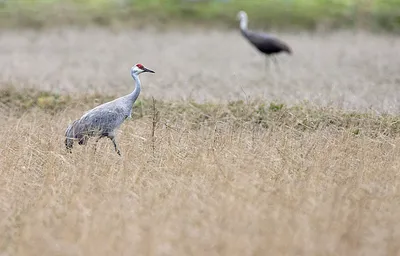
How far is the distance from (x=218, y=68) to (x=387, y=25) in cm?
830

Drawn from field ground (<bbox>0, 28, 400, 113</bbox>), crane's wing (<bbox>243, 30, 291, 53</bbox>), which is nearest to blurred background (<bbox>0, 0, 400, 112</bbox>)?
field ground (<bbox>0, 28, 400, 113</bbox>)

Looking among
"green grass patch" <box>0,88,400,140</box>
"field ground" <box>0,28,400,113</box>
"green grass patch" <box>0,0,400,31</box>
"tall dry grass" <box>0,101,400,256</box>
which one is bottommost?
"green grass patch" <box>0,0,400,31</box>

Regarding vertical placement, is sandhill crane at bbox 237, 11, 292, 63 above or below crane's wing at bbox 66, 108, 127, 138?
below

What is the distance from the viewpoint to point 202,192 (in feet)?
20.8

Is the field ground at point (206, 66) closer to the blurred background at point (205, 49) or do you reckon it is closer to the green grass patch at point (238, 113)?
the blurred background at point (205, 49)

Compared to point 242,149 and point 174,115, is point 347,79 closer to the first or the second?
point 174,115

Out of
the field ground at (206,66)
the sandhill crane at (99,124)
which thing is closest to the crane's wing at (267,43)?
the field ground at (206,66)

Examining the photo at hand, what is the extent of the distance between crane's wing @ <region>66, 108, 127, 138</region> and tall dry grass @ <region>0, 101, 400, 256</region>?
0.53 feet

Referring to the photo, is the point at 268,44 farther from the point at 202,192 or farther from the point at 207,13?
the point at 202,192

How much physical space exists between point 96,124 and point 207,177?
6.02 feet

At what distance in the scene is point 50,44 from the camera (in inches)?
792

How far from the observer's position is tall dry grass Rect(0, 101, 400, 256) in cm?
533

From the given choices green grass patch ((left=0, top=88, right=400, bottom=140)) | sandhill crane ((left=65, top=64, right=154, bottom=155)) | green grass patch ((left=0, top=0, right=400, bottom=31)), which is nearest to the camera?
sandhill crane ((left=65, top=64, right=154, bottom=155))

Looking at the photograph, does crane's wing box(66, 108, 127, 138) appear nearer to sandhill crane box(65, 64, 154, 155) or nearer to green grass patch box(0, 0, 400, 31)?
sandhill crane box(65, 64, 154, 155)
